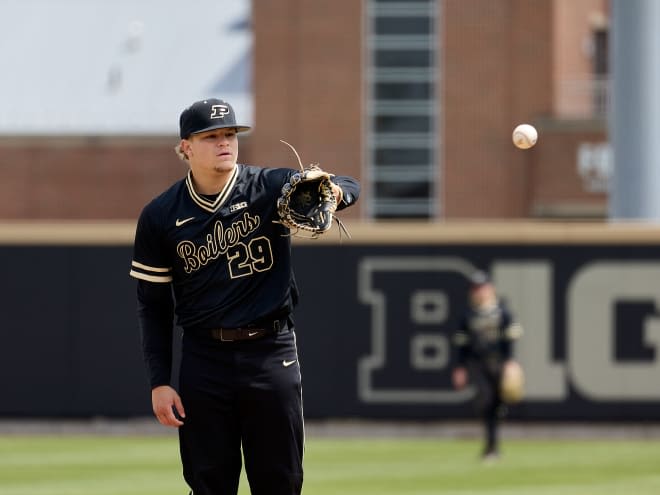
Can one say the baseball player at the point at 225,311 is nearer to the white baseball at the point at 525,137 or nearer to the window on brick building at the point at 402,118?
the white baseball at the point at 525,137

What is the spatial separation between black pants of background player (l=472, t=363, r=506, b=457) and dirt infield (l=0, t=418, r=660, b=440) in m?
3.15

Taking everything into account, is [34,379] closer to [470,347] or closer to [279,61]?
[470,347]

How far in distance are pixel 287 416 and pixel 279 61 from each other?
37.0m

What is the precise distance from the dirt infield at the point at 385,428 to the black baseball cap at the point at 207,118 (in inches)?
505

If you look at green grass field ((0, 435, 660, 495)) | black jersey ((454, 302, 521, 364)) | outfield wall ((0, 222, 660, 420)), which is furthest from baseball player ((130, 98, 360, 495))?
outfield wall ((0, 222, 660, 420))

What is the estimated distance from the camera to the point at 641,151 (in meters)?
21.2

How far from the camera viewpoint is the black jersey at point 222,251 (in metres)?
6.67

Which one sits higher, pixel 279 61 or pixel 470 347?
pixel 279 61

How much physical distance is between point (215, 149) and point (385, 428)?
13.2 metres

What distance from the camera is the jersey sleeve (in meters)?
6.74

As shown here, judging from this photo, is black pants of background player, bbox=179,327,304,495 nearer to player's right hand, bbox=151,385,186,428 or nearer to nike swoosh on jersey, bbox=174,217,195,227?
A: player's right hand, bbox=151,385,186,428

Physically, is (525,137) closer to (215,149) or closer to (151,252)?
(215,149)

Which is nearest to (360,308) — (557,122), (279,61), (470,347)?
(470,347)

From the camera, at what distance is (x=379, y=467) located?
15.4 meters
